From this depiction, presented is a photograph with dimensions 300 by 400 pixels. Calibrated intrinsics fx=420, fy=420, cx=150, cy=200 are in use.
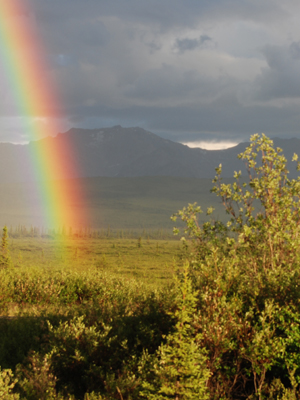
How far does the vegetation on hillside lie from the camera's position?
8055mm

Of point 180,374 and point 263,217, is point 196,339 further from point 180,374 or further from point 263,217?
point 263,217

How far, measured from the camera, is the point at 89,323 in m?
13.1

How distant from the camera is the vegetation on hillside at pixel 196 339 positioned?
26.4 ft

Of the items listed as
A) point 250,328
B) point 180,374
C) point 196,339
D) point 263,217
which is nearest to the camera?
point 180,374

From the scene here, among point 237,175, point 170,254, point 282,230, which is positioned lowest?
point 170,254

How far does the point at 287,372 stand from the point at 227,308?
197cm

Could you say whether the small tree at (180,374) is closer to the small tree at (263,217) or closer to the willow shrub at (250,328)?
the willow shrub at (250,328)

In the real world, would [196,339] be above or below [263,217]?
below

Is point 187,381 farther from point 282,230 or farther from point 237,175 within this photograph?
point 237,175

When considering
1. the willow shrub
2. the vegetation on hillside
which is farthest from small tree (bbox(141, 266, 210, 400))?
the willow shrub

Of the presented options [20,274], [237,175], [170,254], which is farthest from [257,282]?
[170,254]

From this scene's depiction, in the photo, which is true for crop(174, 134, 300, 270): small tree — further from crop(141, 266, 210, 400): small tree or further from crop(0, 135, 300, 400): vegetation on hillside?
crop(141, 266, 210, 400): small tree

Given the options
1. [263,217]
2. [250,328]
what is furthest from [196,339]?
[263,217]

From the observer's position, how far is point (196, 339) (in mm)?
9148
